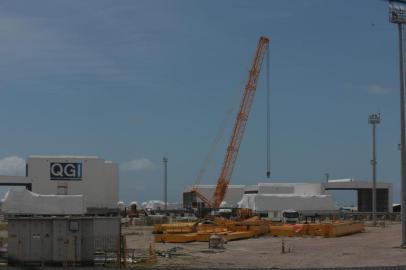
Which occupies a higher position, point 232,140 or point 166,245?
point 232,140

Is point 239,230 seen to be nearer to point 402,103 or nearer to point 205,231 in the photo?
point 205,231

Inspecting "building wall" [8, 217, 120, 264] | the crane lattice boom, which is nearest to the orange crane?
the crane lattice boom

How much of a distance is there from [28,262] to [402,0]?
24868 millimetres

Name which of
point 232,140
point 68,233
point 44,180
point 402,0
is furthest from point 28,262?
point 232,140

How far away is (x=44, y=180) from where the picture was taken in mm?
79875

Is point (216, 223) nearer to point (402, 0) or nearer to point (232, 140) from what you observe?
point (402, 0)

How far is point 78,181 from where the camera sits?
80.1 meters

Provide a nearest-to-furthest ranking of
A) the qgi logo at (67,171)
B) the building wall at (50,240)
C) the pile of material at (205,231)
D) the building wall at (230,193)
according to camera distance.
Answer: the building wall at (50,240) → the pile of material at (205,231) → the qgi logo at (67,171) → the building wall at (230,193)

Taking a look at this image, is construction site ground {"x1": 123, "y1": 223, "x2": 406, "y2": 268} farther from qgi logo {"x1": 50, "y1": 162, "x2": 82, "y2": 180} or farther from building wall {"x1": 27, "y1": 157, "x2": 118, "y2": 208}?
building wall {"x1": 27, "y1": 157, "x2": 118, "y2": 208}

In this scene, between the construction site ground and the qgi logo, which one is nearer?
the construction site ground

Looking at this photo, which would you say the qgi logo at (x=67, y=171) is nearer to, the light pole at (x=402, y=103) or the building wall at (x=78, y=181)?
the building wall at (x=78, y=181)

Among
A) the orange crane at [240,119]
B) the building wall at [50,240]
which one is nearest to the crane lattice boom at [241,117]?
the orange crane at [240,119]

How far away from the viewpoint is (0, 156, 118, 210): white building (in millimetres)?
79938

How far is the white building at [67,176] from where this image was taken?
7994 centimetres
